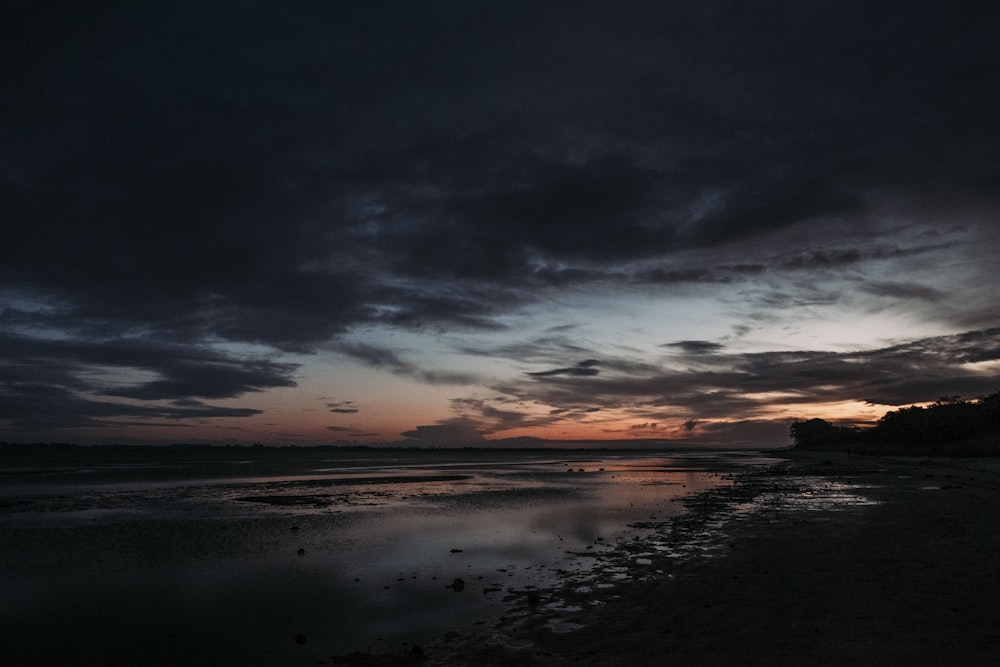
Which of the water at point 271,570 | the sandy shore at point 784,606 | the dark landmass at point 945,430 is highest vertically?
the dark landmass at point 945,430

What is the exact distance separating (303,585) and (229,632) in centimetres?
394

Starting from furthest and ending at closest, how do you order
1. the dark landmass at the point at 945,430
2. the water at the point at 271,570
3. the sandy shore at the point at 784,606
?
the dark landmass at the point at 945,430 → the water at the point at 271,570 → the sandy shore at the point at 784,606

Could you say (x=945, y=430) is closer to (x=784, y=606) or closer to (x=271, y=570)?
(x=784, y=606)

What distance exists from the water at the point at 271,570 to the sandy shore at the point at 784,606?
175 centimetres

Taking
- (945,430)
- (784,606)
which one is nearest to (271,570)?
(784,606)

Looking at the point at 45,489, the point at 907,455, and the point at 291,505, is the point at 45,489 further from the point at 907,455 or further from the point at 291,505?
the point at 907,455

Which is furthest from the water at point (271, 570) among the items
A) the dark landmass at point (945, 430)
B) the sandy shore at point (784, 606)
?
the dark landmass at point (945, 430)

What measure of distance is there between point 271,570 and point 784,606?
1441cm

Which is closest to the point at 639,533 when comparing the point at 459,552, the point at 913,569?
the point at 459,552

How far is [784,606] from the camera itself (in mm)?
12266

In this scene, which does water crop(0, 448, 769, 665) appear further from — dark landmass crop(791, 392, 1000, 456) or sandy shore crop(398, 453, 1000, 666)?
dark landmass crop(791, 392, 1000, 456)

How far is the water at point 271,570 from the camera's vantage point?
12.1 metres

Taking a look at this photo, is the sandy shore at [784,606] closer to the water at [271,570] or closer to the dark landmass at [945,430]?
the water at [271,570]

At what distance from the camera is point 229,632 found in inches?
495
